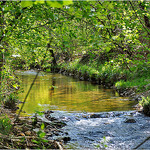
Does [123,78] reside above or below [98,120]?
above

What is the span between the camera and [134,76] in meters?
16.0

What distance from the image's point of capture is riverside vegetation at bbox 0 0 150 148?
4895mm

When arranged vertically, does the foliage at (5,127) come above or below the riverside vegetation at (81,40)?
below

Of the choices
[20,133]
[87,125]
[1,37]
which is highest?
[1,37]

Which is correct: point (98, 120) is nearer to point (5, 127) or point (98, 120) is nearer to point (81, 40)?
point (81, 40)

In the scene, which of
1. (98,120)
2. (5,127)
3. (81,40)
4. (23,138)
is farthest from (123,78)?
(23,138)

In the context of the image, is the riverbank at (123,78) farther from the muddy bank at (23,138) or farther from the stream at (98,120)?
the muddy bank at (23,138)

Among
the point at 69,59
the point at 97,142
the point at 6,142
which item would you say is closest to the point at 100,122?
the point at 97,142

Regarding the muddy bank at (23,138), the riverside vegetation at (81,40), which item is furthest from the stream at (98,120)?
the riverside vegetation at (81,40)

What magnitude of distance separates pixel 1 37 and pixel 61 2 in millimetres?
3421

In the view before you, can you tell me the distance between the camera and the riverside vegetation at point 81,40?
4.89 m

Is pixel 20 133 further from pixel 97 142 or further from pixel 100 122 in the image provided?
pixel 100 122

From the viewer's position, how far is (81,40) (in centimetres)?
629

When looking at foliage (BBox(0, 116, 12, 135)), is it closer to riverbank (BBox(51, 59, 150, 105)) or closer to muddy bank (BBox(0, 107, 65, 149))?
muddy bank (BBox(0, 107, 65, 149))
